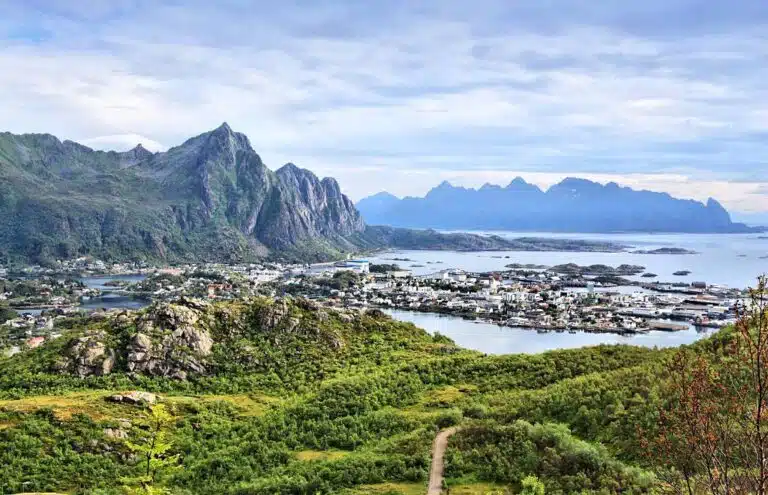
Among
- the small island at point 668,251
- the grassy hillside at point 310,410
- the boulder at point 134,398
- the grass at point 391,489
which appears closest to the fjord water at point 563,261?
the small island at point 668,251

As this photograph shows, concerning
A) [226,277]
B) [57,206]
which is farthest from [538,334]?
[57,206]

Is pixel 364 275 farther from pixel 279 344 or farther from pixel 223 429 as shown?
pixel 223 429

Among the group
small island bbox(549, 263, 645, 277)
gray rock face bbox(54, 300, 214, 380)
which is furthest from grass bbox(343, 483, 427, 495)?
small island bbox(549, 263, 645, 277)

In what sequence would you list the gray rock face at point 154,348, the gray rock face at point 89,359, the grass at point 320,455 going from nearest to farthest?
the grass at point 320,455
the gray rock face at point 89,359
the gray rock face at point 154,348

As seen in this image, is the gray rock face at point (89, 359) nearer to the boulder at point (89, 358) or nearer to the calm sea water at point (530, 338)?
the boulder at point (89, 358)

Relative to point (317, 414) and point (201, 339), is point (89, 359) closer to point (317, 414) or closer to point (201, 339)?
point (201, 339)
